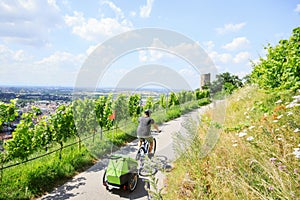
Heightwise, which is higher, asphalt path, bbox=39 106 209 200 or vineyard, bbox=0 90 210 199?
vineyard, bbox=0 90 210 199

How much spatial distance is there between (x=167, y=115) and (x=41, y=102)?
323 inches

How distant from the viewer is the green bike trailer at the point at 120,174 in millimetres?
4070

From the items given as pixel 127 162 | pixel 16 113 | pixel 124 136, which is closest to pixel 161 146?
pixel 124 136

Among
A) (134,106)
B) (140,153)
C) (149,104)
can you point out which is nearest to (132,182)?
(140,153)

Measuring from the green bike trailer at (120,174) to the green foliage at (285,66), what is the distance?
398cm

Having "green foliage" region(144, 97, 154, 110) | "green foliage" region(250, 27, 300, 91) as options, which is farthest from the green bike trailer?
"green foliage" region(144, 97, 154, 110)

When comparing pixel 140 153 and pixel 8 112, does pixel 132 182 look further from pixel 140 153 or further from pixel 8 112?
pixel 8 112

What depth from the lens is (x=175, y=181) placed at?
146 inches

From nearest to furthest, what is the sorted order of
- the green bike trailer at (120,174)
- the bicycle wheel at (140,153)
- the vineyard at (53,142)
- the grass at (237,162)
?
the grass at (237,162)
the green bike trailer at (120,174)
the vineyard at (53,142)
the bicycle wheel at (140,153)

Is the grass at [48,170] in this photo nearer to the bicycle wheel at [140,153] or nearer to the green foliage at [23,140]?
the green foliage at [23,140]

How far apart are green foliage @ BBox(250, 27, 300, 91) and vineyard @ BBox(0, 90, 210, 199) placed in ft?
15.6

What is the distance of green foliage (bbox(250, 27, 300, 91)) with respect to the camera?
4611 millimetres

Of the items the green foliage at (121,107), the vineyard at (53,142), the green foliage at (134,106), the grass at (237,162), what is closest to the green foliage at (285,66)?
the grass at (237,162)

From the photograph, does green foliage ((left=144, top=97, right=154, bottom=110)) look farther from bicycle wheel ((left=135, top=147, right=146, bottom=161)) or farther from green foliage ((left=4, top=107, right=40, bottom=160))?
green foliage ((left=4, top=107, right=40, bottom=160))
